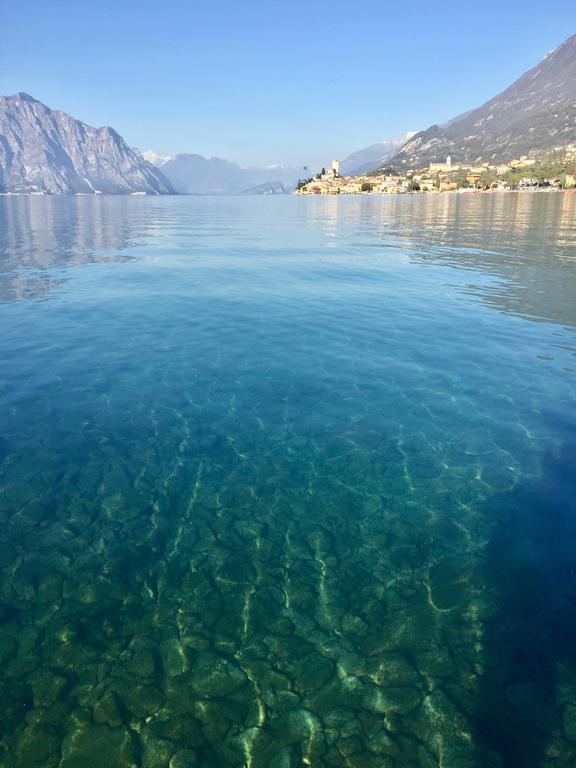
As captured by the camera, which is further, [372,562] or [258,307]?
[258,307]

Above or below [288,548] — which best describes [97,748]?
below

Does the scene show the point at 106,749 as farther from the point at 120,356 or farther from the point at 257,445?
the point at 120,356

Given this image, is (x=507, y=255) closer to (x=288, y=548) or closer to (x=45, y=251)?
(x=288, y=548)

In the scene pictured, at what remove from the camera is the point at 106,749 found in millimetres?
5770

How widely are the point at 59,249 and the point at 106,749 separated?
49498 mm

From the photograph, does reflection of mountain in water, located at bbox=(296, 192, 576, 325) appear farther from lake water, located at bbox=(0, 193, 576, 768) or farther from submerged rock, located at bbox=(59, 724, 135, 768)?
submerged rock, located at bbox=(59, 724, 135, 768)

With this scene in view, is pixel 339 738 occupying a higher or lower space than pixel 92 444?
lower

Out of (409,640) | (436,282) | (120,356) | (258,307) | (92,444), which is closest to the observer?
(409,640)

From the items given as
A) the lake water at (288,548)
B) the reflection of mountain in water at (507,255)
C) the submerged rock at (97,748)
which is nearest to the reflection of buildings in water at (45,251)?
the lake water at (288,548)

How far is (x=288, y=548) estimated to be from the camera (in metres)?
9.05

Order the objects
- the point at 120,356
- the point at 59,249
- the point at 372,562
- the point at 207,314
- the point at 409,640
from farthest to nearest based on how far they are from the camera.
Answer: the point at 59,249 < the point at 207,314 < the point at 120,356 < the point at 372,562 < the point at 409,640

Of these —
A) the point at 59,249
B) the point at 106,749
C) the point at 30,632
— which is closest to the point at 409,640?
the point at 106,749

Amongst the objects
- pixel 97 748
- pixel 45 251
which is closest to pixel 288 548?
pixel 97 748

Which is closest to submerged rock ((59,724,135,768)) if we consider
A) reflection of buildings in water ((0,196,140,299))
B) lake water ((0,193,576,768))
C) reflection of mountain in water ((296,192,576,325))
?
lake water ((0,193,576,768))
